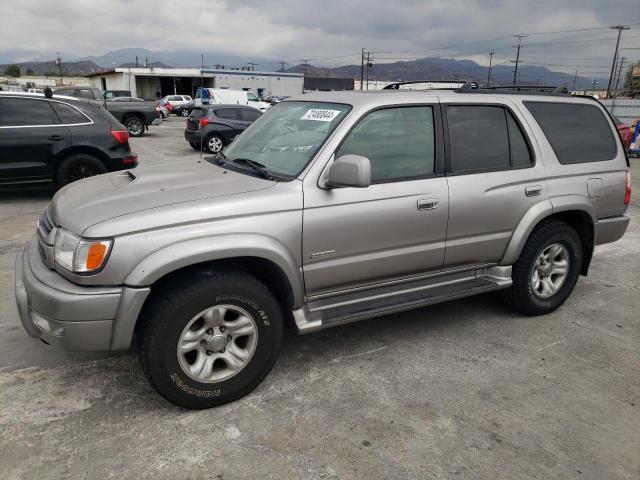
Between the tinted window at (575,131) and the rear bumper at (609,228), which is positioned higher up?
the tinted window at (575,131)

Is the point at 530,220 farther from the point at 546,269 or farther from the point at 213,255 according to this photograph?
the point at 213,255

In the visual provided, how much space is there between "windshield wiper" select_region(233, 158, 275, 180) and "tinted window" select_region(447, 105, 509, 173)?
4.38 ft

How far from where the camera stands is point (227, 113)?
15492 mm

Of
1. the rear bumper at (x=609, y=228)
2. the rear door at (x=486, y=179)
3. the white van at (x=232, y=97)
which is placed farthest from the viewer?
the white van at (x=232, y=97)

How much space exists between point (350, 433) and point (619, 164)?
345 centimetres

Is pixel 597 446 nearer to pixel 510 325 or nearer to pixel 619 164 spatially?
pixel 510 325

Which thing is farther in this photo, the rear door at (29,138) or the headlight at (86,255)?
the rear door at (29,138)

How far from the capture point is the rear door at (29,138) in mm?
7203

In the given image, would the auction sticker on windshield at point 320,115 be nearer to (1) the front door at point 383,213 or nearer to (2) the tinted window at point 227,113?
(1) the front door at point 383,213

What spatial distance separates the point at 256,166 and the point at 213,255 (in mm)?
907

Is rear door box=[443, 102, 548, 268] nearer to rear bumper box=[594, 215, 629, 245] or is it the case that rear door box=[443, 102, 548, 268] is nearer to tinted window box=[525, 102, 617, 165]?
tinted window box=[525, 102, 617, 165]

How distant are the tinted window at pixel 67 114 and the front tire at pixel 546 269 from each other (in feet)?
21.8

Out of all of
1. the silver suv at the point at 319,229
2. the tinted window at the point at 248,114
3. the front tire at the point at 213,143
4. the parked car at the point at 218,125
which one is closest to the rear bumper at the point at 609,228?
the silver suv at the point at 319,229

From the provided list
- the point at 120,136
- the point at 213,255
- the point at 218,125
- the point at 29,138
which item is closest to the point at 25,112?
the point at 29,138
